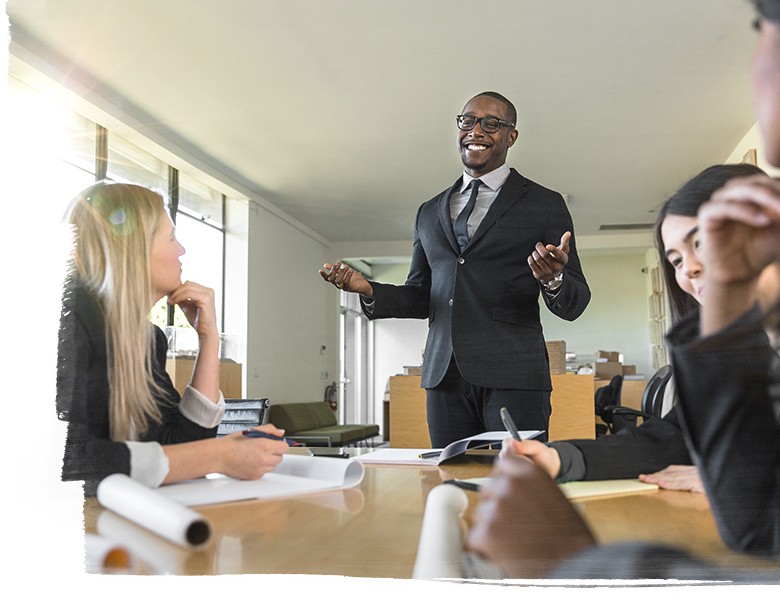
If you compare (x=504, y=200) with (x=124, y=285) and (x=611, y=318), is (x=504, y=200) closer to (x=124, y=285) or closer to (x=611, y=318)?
(x=611, y=318)

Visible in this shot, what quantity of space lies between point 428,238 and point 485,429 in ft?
→ 0.94

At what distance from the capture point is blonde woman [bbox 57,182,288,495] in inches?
33.9

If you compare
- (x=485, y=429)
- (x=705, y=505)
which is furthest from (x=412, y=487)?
(x=705, y=505)

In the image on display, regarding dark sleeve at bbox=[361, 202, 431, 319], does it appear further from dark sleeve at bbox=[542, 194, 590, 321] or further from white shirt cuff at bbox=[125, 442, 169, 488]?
white shirt cuff at bbox=[125, 442, 169, 488]

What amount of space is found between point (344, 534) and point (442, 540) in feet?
0.34

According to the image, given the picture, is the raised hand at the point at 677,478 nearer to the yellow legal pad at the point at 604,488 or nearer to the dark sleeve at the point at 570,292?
the yellow legal pad at the point at 604,488

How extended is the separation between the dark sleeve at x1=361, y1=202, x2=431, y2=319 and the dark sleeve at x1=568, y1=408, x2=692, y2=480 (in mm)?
285

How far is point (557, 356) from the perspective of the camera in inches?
37.5

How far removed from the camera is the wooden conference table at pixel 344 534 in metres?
0.71

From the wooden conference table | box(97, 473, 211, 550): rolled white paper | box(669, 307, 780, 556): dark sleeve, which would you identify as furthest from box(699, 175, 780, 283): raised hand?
box(97, 473, 211, 550): rolled white paper

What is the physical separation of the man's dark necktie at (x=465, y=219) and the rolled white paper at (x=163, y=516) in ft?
1.63

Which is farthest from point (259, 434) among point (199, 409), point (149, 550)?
point (149, 550)

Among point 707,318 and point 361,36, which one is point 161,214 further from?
point 707,318

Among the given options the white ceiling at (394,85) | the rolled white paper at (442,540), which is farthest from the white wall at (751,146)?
the rolled white paper at (442,540)
